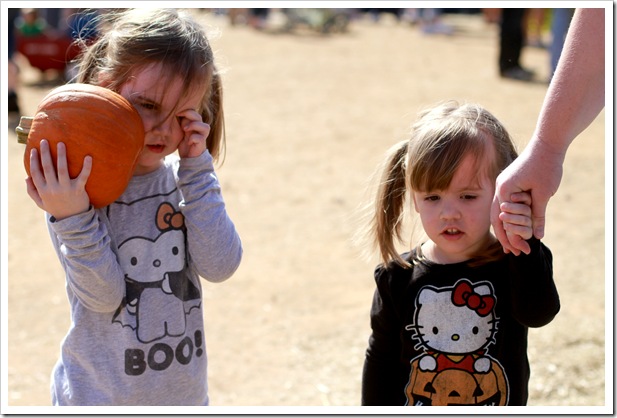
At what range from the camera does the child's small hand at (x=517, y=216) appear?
210 cm

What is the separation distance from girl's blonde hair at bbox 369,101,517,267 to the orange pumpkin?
0.81 m

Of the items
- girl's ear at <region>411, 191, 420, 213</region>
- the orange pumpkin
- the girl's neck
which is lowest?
the girl's neck

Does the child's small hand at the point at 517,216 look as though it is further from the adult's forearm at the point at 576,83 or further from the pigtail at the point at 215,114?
the pigtail at the point at 215,114

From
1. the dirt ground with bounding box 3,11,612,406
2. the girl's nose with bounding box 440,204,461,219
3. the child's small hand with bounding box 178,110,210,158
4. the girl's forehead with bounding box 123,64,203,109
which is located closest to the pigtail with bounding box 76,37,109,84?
A: the girl's forehead with bounding box 123,64,203,109

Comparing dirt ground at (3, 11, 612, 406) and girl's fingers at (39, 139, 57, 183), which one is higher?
girl's fingers at (39, 139, 57, 183)

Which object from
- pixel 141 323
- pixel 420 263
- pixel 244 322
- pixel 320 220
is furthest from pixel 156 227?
pixel 320 220

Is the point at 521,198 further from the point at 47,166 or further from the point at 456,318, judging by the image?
the point at 47,166

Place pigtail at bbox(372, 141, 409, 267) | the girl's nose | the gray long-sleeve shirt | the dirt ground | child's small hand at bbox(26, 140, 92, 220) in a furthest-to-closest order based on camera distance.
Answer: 1. the dirt ground
2. pigtail at bbox(372, 141, 409, 267)
3. the gray long-sleeve shirt
4. the girl's nose
5. child's small hand at bbox(26, 140, 92, 220)

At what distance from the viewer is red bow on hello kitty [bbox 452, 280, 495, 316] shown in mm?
2395

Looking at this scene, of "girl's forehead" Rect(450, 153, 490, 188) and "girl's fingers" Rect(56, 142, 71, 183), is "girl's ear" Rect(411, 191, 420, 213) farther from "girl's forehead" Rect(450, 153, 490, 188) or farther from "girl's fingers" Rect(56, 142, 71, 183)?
"girl's fingers" Rect(56, 142, 71, 183)

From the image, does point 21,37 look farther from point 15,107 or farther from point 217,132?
→ point 217,132

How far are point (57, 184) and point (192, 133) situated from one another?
0.42 meters

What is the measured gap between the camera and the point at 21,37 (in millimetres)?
13523

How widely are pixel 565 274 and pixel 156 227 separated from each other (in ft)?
12.5
